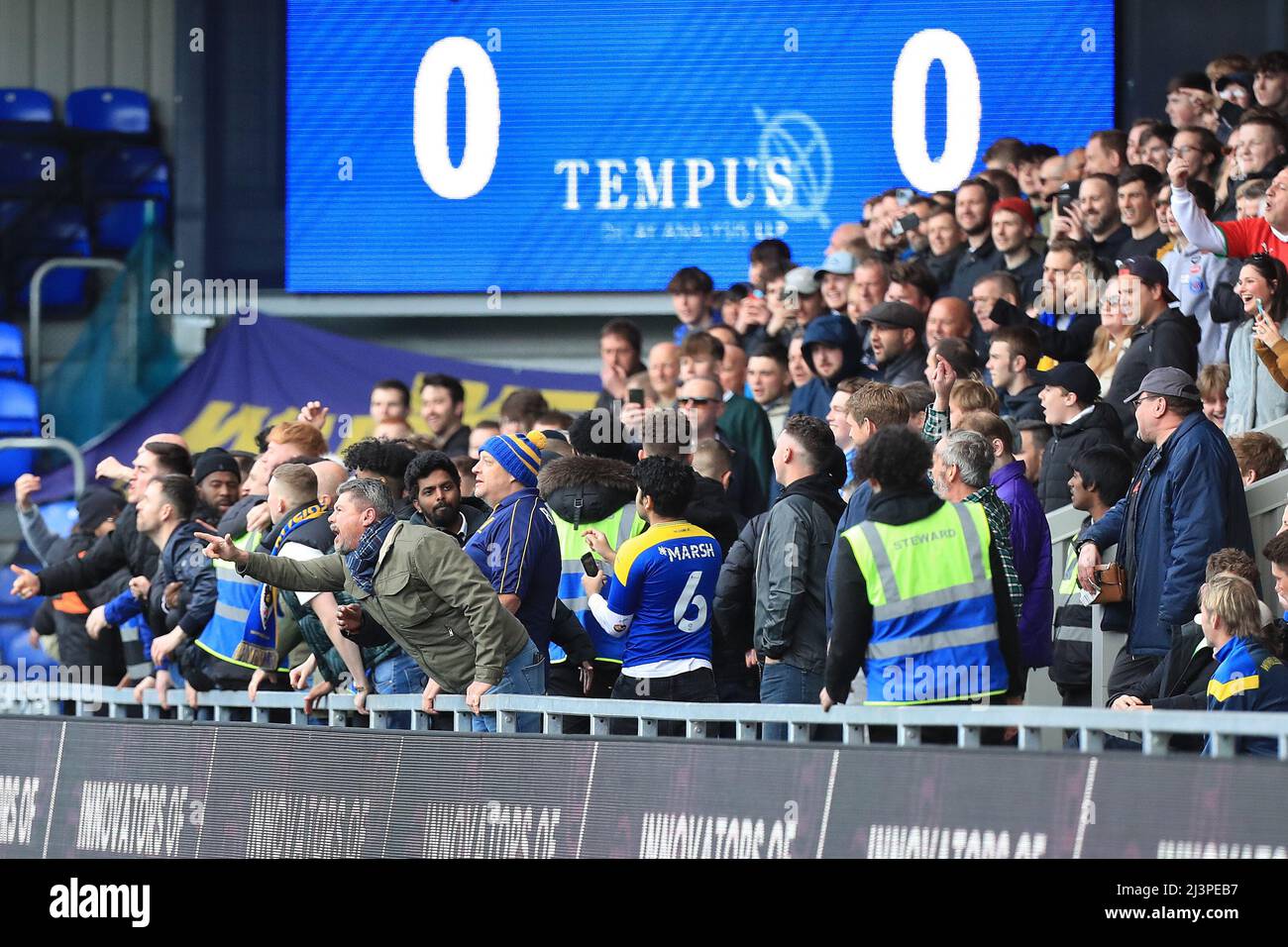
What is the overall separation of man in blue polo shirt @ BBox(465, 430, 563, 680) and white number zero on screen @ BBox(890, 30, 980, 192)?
8282 mm

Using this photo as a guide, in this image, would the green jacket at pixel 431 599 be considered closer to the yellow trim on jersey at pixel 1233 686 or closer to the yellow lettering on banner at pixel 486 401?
Result: the yellow trim on jersey at pixel 1233 686

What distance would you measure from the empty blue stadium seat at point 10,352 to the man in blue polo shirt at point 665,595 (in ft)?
36.5

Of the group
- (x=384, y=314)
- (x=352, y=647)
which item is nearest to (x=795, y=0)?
(x=384, y=314)

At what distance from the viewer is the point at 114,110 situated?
18281 millimetres

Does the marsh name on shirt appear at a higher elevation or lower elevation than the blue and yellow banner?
lower

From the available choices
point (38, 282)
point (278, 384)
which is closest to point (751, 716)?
point (278, 384)

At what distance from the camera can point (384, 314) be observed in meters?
16.9

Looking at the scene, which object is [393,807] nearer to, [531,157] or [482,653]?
[482,653]

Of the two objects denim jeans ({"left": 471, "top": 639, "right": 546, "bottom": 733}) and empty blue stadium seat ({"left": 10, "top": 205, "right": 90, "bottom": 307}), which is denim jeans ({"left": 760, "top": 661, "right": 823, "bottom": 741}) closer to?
denim jeans ({"left": 471, "top": 639, "right": 546, "bottom": 733})

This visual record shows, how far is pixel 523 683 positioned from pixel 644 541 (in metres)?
0.71

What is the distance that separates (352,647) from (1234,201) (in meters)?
5.45

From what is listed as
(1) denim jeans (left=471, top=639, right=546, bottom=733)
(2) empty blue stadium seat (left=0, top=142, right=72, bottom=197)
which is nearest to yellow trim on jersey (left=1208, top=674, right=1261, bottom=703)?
(1) denim jeans (left=471, top=639, right=546, bottom=733)

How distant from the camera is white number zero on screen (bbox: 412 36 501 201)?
16547mm

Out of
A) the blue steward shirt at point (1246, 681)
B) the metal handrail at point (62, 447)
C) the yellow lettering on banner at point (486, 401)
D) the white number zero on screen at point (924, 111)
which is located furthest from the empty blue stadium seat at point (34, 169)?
the blue steward shirt at point (1246, 681)
